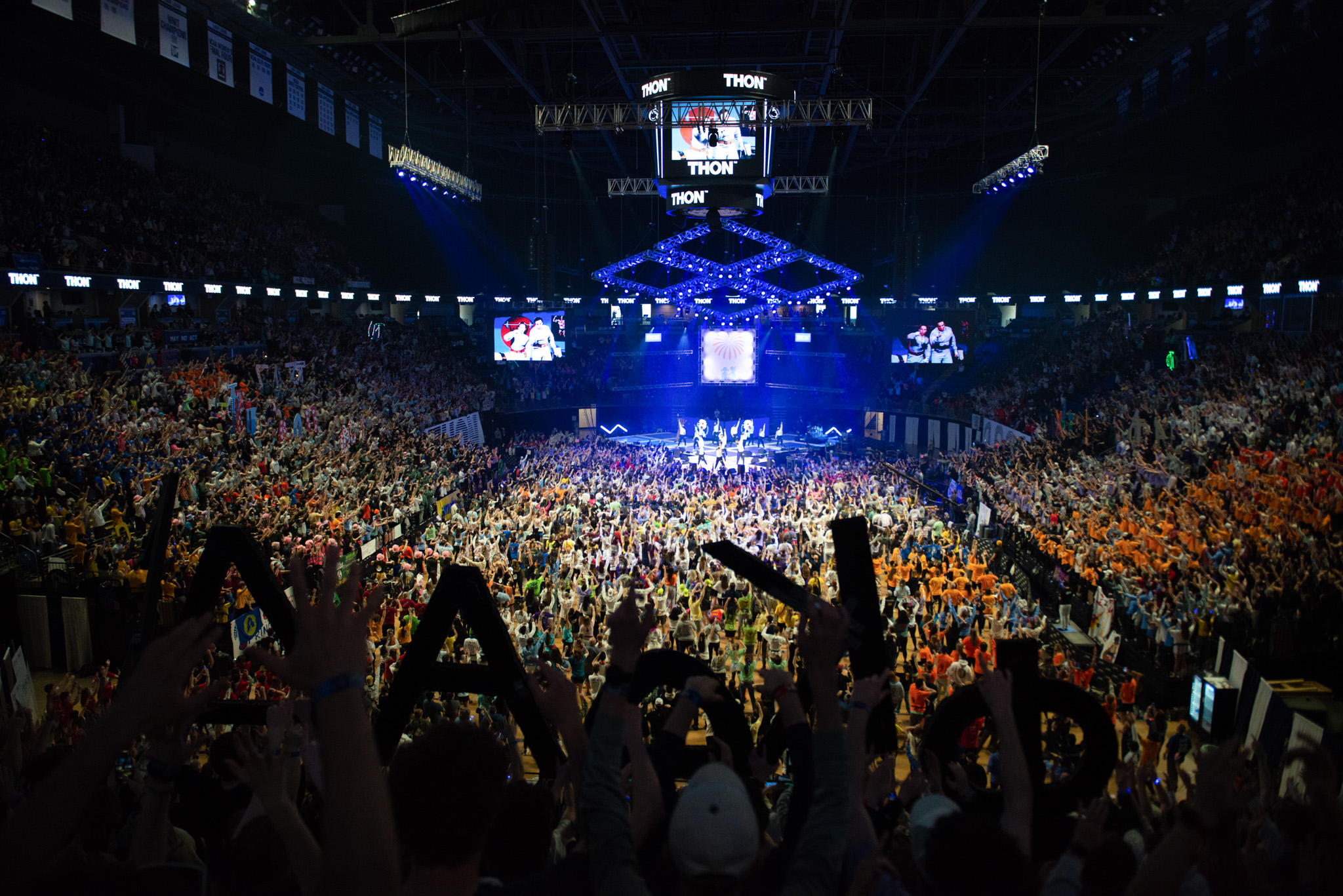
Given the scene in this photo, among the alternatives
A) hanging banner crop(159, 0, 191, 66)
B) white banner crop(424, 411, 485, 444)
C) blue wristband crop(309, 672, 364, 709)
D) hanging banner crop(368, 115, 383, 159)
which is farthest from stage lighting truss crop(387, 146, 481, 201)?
blue wristband crop(309, 672, 364, 709)

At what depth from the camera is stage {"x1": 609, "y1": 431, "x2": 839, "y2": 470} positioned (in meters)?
31.0

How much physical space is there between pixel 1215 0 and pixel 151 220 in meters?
30.5

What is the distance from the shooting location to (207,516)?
565 inches

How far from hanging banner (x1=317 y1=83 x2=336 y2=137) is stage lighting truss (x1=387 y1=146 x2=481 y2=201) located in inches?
332

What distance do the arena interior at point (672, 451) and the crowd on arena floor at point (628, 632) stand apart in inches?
0.9

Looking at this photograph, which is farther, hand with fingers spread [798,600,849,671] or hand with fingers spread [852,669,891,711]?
hand with fingers spread [852,669,891,711]

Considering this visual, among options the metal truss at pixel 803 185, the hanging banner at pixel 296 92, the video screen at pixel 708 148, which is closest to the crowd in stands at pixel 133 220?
the hanging banner at pixel 296 92

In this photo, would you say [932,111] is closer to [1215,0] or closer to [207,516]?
[1215,0]

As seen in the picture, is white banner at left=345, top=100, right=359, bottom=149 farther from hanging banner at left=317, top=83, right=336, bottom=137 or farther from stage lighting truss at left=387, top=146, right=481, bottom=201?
stage lighting truss at left=387, top=146, right=481, bottom=201

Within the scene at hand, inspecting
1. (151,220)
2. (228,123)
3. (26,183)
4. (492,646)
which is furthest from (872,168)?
(492,646)

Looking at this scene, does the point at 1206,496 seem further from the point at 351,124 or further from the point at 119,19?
the point at 351,124

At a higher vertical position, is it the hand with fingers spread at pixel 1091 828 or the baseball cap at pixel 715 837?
the baseball cap at pixel 715 837

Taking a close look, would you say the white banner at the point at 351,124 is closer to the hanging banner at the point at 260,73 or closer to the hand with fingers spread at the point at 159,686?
the hanging banner at the point at 260,73

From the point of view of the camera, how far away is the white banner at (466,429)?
97.8 ft
